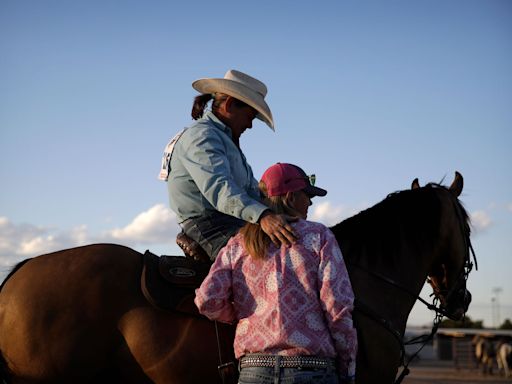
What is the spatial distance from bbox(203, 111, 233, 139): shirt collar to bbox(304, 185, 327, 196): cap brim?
1.31 metres

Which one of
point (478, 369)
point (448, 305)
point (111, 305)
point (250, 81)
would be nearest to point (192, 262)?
point (111, 305)

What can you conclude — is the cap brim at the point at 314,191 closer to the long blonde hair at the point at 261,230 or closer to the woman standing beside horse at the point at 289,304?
the long blonde hair at the point at 261,230

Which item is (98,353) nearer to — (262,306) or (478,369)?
(262,306)

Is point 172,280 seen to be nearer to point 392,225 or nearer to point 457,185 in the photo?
point 392,225

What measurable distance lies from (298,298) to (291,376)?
1.47 ft

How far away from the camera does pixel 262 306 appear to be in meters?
4.27

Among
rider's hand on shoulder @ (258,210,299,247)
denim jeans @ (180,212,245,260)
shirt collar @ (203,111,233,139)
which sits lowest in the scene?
rider's hand on shoulder @ (258,210,299,247)

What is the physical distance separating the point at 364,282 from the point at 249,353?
5.52ft

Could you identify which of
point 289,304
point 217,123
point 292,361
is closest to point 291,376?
point 292,361

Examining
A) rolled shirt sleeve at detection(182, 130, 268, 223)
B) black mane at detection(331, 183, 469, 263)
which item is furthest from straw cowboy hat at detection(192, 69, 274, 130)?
black mane at detection(331, 183, 469, 263)

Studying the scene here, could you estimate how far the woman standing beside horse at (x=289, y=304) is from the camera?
13.5ft

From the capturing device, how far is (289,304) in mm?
4184

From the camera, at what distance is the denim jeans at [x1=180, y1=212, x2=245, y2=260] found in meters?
5.56

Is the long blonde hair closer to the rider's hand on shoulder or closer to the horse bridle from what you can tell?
the rider's hand on shoulder
